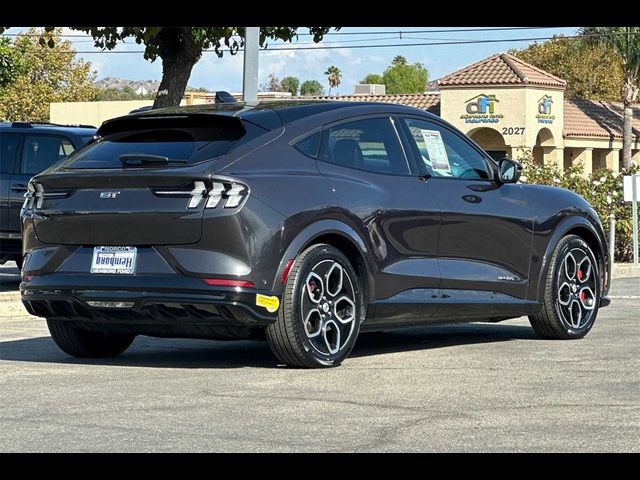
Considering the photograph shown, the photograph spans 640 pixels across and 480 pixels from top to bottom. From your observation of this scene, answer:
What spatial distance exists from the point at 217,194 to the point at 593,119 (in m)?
61.1

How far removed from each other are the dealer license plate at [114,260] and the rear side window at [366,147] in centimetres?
141

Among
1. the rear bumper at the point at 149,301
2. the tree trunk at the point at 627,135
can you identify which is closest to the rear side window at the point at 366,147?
the rear bumper at the point at 149,301

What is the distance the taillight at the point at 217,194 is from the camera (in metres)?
8.49

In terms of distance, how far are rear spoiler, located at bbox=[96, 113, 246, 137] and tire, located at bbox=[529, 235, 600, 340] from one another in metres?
2.97

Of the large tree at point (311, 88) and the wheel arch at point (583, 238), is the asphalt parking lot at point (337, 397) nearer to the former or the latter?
the wheel arch at point (583, 238)

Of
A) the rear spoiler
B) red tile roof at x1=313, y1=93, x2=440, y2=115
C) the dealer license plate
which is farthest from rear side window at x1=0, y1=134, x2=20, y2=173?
red tile roof at x1=313, y1=93, x2=440, y2=115

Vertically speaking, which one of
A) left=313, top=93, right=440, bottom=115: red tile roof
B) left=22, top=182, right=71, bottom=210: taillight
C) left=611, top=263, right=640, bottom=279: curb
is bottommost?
left=611, top=263, right=640, bottom=279: curb

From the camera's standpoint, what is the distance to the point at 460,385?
320 inches

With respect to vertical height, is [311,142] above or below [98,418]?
above

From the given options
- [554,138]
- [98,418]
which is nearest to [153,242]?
[98,418]

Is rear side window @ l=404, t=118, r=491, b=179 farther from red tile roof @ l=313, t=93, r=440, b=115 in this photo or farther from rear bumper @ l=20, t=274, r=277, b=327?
red tile roof @ l=313, t=93, r=440, b=115

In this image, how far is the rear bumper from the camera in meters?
8.46
